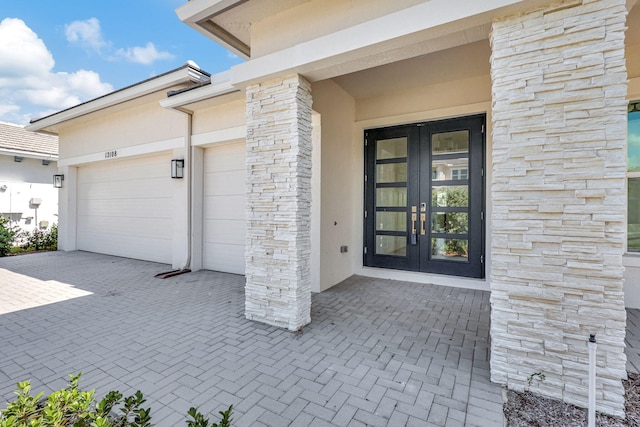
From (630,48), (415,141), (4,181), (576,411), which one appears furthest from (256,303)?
(4,181)

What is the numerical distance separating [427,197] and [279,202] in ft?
10.5

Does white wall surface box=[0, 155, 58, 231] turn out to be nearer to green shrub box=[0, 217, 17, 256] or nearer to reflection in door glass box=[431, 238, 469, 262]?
green shrub box=[0, 217, 17, 256]

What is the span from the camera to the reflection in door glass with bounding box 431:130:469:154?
511cm

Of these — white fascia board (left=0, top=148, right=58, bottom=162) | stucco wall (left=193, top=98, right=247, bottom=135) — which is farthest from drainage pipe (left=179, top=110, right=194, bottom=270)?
white fascia board (left=0, top=148, right=58, bottom=162)

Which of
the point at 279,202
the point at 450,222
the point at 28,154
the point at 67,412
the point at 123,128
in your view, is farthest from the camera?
the point at 28,154

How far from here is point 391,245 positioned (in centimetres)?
576

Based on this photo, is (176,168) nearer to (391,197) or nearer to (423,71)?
(391,197)

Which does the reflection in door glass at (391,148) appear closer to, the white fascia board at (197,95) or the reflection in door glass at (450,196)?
the reflection in door glass at (450,196)

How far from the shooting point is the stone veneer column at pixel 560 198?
1948 millimetres

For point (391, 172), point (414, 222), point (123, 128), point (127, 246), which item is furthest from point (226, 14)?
point (127, 246)

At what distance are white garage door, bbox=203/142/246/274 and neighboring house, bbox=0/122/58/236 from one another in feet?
29.8

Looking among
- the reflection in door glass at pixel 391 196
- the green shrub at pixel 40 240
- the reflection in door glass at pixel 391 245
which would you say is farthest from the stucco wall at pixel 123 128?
the reflection in door glass at pixel 391 245

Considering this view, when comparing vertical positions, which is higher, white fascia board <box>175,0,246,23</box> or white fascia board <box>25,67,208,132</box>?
white fascia board <box>25,67,208,132</box>

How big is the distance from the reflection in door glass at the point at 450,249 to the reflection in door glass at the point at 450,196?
651 millimetres
